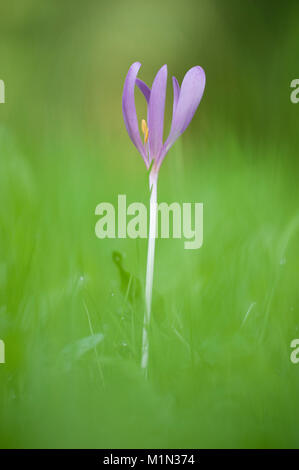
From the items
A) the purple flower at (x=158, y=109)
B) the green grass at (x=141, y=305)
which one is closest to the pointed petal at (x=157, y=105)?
the purple flower at (x=158, y=109)

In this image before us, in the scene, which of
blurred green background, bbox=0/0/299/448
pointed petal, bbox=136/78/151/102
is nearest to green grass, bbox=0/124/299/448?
blurred green background, bbox=0/0/299/448

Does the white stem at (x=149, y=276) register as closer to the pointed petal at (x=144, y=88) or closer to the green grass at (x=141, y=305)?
the green grass at (x=141, y=305)

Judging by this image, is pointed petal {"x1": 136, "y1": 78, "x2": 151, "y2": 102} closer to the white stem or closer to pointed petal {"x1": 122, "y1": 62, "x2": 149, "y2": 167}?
pointed petal {"x1": 122, "y1": 62, "x2": 149, "y2": 167}

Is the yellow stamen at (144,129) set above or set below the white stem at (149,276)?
above

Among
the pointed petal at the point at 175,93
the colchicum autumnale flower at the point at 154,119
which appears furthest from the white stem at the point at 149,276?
the pointed petal at the point at 175,93

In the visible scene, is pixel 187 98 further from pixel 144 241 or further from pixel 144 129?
pixel 144 241

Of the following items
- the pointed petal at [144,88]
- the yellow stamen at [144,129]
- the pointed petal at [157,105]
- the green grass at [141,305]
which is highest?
the pointed petal at [144,88]
